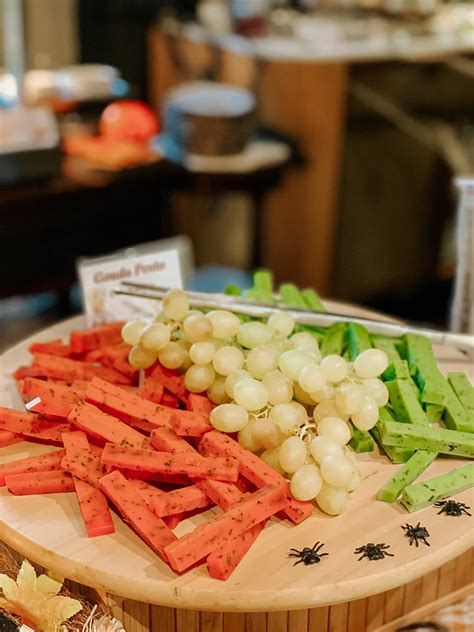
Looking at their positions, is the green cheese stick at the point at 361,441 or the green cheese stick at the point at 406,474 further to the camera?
the green cheese stick at the point at 361,441

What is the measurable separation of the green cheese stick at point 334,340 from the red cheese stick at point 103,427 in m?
0.46

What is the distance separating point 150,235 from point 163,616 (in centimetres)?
259

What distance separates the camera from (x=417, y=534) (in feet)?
4.27

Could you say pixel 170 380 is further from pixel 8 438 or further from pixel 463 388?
pixel 463 388

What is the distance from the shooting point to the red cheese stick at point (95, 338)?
1.74m

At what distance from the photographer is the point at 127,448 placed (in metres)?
1.36

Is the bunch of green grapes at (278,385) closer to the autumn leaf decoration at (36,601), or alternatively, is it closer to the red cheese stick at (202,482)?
the red cheese stick at (202,482)

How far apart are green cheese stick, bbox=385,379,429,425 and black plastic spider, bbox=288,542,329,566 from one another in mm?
322

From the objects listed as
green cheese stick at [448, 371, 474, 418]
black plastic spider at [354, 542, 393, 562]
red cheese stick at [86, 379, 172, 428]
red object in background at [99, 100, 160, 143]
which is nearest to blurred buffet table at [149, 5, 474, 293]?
red object in background at [99, 100, 160, 143]

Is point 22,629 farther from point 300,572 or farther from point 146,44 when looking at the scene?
point 146,44

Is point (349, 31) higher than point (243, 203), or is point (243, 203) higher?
point (349, 31)

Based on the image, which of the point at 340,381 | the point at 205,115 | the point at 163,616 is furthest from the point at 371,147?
the point at 163,616

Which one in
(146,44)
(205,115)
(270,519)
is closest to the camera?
(270,519)

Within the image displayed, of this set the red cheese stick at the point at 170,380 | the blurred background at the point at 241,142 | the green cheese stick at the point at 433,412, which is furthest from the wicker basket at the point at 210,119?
the green cheese stick at the point at 433,412
